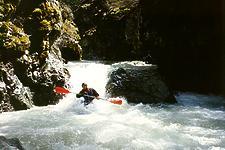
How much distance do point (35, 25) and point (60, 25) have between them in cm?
174

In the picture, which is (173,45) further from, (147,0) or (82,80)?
(82,80)

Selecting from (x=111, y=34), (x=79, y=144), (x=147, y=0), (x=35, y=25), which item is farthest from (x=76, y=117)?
(x=111, y=34)

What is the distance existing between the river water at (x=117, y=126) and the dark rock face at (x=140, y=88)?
2.31 ft

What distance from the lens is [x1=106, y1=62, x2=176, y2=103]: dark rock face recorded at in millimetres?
17719

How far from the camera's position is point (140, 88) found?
711 inches

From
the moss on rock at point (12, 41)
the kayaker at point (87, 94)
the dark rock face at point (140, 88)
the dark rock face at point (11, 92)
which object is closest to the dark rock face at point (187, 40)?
the dark rock face at point (140, 88)

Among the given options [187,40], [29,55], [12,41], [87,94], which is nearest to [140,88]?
[87,94]

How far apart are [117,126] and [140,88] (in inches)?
206

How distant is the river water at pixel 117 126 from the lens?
1119 cm

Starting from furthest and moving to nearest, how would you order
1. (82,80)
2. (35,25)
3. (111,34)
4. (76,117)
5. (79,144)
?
(111,34) → (82,80) → (35,25) → (76,117) → (79,144)

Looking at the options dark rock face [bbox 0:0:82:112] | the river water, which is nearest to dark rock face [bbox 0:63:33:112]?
dark rock face [bbox 0:0:82:112]

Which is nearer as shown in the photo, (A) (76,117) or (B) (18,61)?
(A) (76,117)

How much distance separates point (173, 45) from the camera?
22625 mm

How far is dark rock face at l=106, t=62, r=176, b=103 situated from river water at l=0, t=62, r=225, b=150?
70 centimetres
